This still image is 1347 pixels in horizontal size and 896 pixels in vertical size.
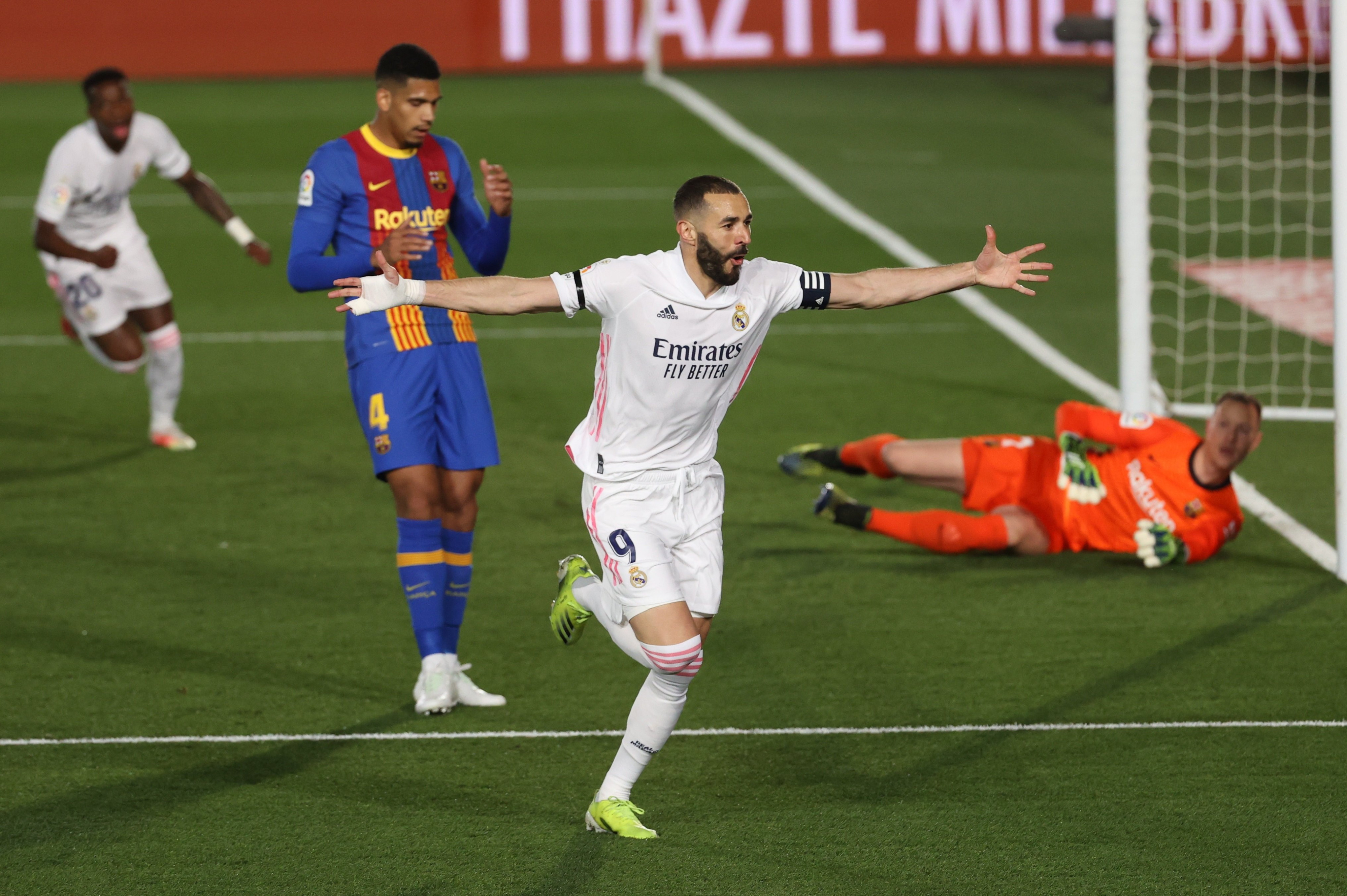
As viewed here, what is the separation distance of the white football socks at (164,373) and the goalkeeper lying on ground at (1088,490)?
4090 millimetres

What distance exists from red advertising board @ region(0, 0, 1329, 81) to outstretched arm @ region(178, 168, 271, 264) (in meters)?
15.6

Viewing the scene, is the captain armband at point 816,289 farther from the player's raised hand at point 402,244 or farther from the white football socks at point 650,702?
the player's raised hand at point 402,244

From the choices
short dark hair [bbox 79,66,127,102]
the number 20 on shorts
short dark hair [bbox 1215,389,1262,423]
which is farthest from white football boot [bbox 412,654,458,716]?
short dark hair [bbox 79,66,127,102]

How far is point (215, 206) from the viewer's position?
10109 mm

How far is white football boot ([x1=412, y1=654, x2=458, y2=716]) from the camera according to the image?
6449mm

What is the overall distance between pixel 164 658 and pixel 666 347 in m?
2.89

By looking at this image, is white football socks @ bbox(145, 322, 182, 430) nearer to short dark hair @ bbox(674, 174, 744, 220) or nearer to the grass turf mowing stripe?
the grass turf mowing stripe

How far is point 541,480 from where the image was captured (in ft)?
31.8

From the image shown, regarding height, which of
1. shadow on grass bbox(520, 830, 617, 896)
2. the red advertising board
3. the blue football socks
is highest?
the red advertising board

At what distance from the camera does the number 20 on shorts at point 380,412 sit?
21.0 ft

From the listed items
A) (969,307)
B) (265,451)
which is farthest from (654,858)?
(969,307)

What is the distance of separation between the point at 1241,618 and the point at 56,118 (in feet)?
Answer: 63.2

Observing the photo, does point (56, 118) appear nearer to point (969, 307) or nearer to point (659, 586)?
point (969, 307)

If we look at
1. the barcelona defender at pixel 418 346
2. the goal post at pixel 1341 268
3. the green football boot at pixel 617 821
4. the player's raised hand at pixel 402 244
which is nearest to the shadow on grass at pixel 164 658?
the barcelona defender at pixel 418 346
